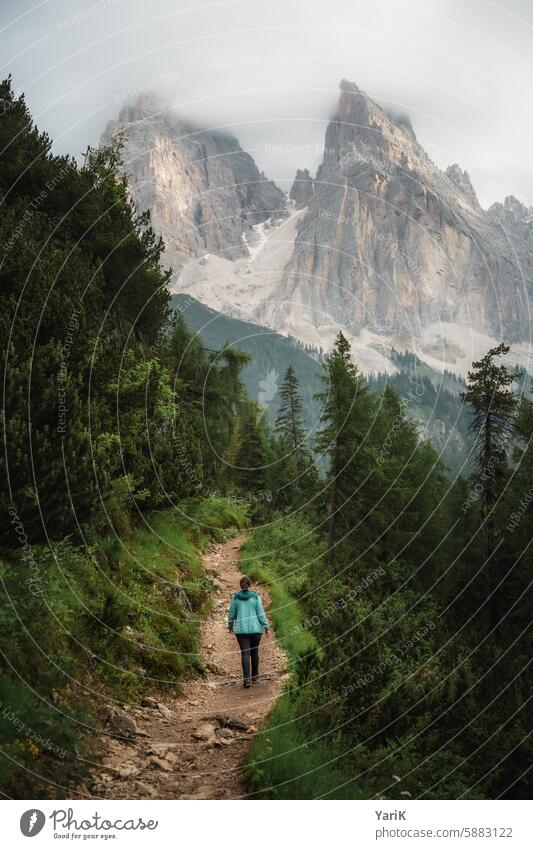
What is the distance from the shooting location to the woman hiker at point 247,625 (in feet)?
34.0

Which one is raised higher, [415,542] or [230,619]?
[415,542]

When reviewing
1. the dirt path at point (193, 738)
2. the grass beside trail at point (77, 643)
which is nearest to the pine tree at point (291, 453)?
the grass beside trail at point (77, 643)

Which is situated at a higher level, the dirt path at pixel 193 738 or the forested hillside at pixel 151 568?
the forested hillside at pixel 151 568

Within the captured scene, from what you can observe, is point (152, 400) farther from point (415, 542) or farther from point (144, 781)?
point (415, 542)

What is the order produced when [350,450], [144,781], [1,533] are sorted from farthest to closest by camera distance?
[350,450] < [1,533] < [144,781]

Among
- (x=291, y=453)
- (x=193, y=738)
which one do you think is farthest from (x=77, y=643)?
(x=291, y=453)

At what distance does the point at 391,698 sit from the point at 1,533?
6.21m

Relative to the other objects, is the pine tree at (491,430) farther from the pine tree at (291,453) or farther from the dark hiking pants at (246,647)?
the pine tree at (291,453)

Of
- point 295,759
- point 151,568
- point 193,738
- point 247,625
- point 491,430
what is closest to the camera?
point 295,759

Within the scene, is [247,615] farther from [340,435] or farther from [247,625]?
[340,435]

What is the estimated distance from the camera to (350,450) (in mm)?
28203

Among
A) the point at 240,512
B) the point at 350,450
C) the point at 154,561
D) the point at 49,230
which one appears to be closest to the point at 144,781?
the point at 154,561

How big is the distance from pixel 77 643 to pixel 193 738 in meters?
2.21

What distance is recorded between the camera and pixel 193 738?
7.86 meters
